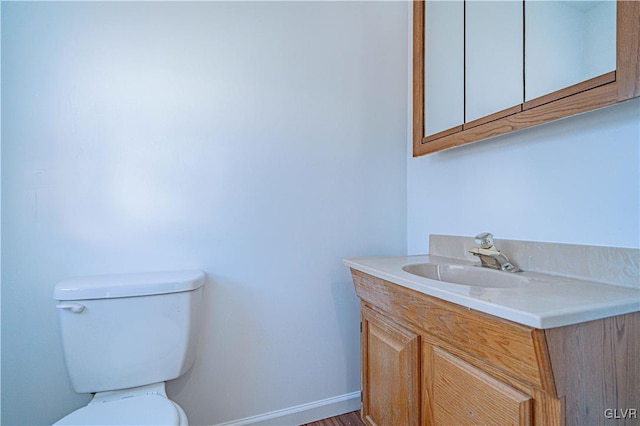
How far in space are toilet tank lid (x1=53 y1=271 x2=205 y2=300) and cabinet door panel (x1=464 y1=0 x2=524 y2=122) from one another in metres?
1.29

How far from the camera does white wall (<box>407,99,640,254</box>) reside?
2.54 ft

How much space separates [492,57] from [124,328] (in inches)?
65.7

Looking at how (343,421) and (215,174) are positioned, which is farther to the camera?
(343,421)

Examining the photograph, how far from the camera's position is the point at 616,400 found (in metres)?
0.61

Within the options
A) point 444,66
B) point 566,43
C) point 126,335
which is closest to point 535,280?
point 566,43

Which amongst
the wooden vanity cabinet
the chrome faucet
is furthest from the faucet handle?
the wooden vanity cabinet

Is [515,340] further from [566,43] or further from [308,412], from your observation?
[308,412]

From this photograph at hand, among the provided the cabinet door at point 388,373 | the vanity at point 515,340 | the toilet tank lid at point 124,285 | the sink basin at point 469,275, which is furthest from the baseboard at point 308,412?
the sink basin at point 469,275

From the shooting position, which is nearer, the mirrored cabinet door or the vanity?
the vanity

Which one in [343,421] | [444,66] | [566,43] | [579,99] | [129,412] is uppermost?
[444,66]

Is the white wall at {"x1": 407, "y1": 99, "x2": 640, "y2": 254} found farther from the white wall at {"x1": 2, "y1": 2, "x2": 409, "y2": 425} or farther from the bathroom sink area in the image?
the white wall at {"x1": 2, "y1": 2, "x2": 409, "y2": 425}

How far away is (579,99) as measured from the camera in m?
0.79

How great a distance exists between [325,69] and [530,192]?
1.04 m

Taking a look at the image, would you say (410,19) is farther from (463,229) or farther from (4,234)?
(4,234)
